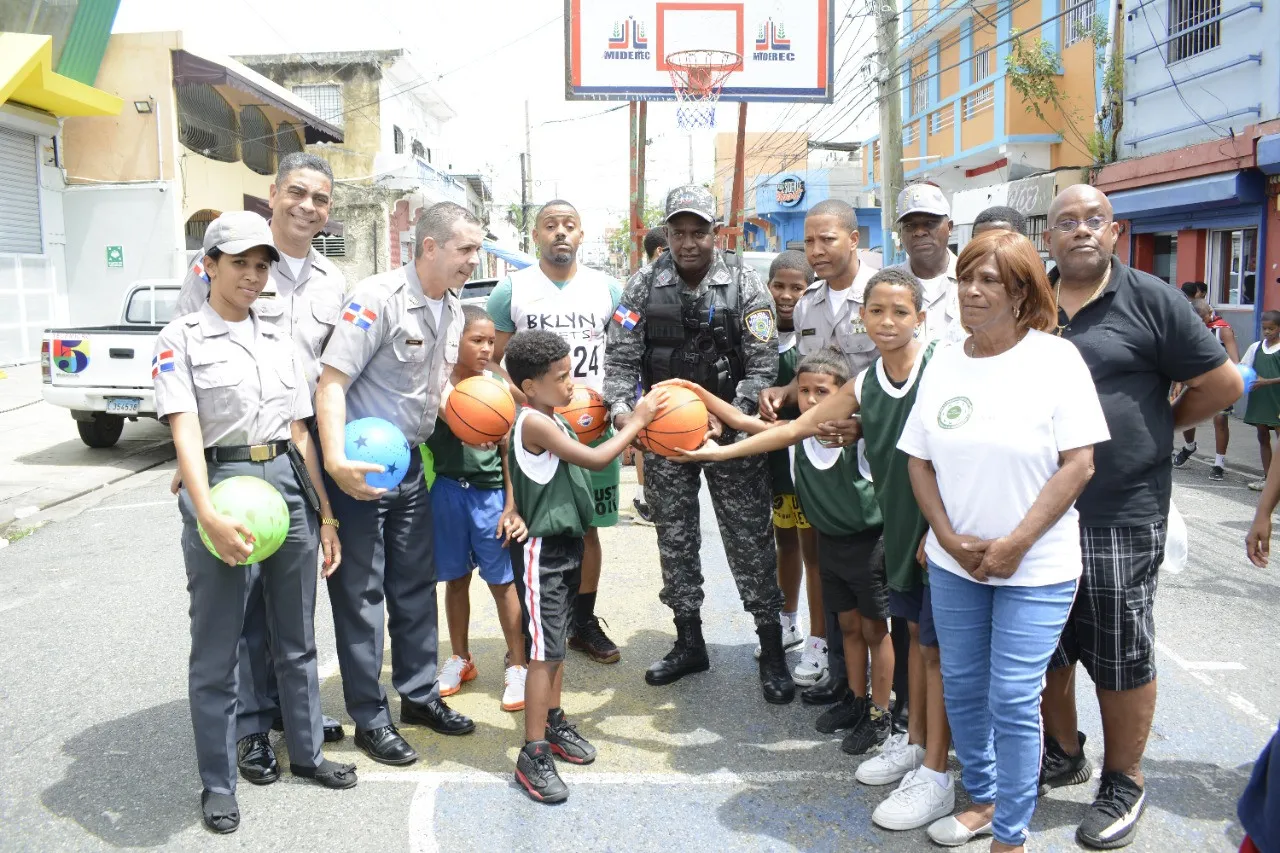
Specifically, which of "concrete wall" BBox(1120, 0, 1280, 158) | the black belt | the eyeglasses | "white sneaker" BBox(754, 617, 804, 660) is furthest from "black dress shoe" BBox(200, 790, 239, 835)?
"concrete wall" BBox(1120, 0, 1280, 158)

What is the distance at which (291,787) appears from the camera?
12.8 ft

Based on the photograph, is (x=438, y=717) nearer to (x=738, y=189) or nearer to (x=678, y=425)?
(x=678, y=425)

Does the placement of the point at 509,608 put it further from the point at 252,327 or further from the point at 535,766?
the point at 252,327

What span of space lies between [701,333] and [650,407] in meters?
0.79

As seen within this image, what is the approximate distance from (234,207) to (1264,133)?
71.5ft

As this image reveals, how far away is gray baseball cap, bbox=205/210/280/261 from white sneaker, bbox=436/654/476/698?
7.41ft

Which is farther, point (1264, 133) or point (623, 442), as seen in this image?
point (1264, 133)

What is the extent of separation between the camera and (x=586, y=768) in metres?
4.09

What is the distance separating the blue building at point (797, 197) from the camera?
43531 mm

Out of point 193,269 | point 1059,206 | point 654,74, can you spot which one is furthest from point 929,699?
point 654,74

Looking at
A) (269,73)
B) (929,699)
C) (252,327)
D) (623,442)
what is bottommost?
(929,699)

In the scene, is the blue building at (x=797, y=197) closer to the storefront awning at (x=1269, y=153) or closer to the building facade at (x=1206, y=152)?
the building facade at (x=1206, y=152)

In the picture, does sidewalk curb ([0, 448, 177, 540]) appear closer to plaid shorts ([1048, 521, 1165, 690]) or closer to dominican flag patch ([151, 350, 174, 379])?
dominican flag patch ([151, 350, 174, 379])

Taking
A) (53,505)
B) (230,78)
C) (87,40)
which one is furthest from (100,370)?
(230,78)
